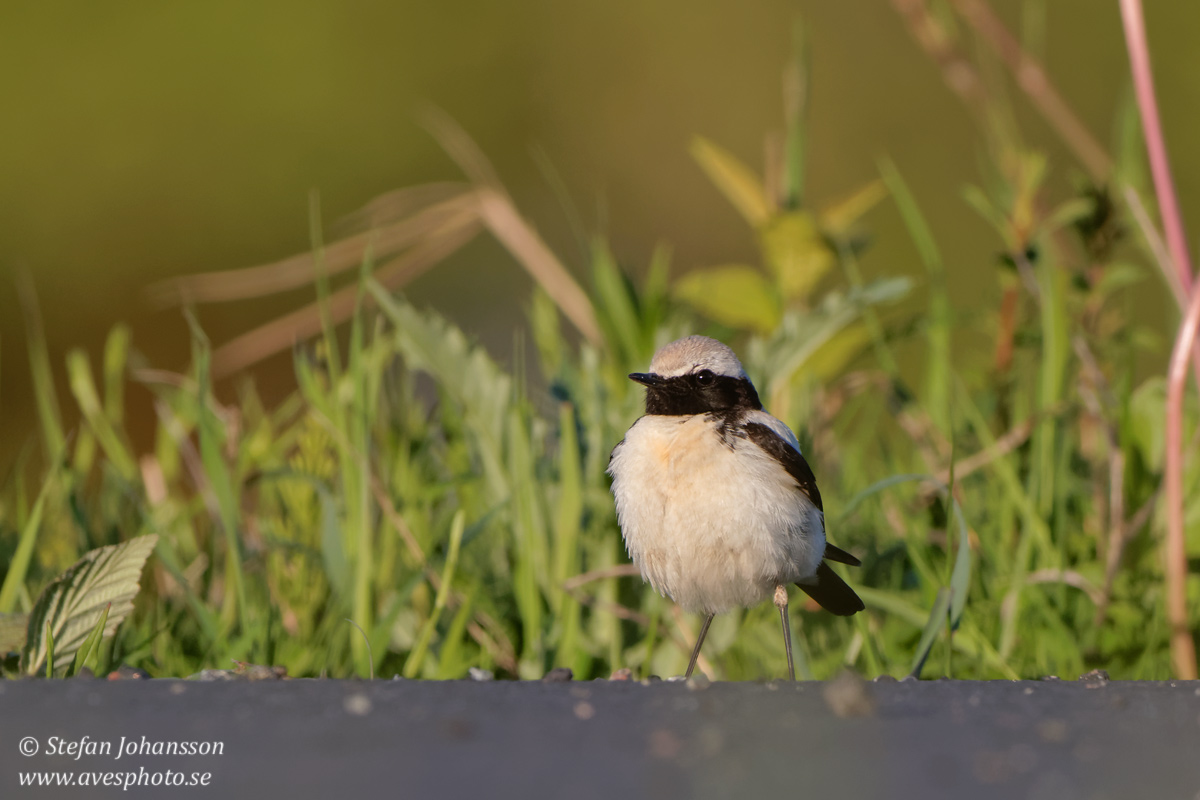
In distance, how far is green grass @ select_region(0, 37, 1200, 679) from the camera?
10.2 feet

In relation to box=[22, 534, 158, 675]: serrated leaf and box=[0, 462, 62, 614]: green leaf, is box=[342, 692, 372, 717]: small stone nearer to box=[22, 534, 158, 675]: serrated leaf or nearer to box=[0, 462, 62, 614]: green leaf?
box=[22, 534, 158, 675]: serrated leaf

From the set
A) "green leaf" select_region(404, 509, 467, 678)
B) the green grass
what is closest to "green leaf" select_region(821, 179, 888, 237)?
the green grass

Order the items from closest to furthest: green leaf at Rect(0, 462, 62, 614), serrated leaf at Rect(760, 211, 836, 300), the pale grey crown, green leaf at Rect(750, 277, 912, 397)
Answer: the pale grey crown, green leaf at Rect(0, 462, 62, 614), green leaf at Rect(750, 277, 912, 397), serrated leaf at Rect(760, 211, 836, 300)

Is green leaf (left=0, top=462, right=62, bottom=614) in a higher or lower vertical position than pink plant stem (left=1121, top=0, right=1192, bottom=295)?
lower

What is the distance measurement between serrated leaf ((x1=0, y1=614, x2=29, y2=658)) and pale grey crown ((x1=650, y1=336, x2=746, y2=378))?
1508mm

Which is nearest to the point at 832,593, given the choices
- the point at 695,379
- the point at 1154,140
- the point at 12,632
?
the point at 695,379

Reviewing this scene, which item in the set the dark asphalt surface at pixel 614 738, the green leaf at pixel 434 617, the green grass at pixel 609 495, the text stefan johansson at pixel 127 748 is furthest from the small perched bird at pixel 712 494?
the text stefan johansson at pixel 127 748

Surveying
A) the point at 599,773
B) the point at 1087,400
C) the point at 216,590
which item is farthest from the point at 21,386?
the point at 599,773

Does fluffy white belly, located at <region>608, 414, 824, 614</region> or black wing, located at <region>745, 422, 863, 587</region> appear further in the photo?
black wing, located at <region>745, 422, 863, 587</region>

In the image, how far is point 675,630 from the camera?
335cm

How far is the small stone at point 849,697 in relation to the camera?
6.26 feet

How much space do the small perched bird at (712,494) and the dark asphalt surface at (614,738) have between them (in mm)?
555

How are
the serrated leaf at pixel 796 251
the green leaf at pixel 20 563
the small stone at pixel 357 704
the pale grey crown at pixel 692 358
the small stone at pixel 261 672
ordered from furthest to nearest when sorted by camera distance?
1. the serrated leaf at pixel 796 251
2. the green leaf at pixel 20 563
3. the pale grey crown at pixel 692 358
4. the small stone at pixel 261 672
5. the small stone at pixel 357 704

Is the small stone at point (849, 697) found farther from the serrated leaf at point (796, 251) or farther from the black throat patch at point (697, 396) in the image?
the serrated leaf at point (796, 251)
